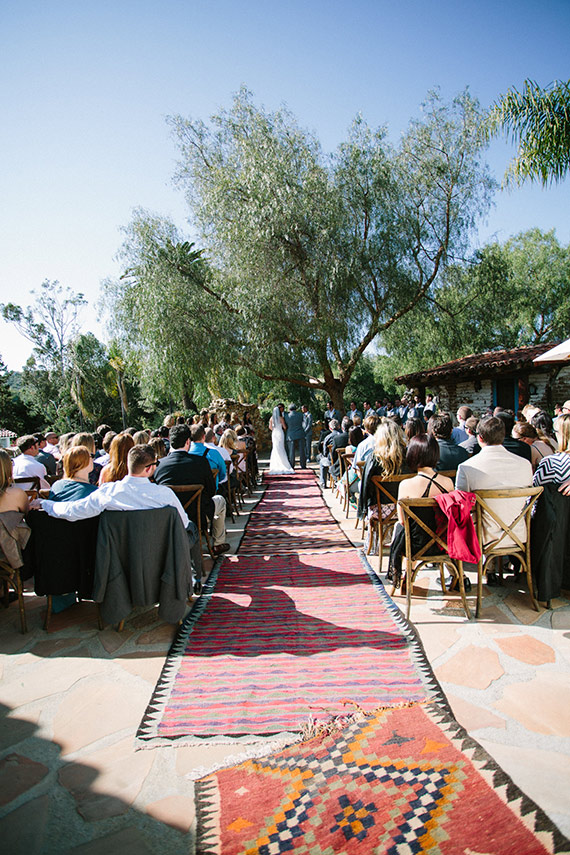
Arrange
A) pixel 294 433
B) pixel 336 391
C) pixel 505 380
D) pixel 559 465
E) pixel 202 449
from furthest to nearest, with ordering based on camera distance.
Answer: pixel 336 391, pixel 505 380, pixel 294 433, pixel 202 449, pixel 559 465

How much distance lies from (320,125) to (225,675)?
16.0 m

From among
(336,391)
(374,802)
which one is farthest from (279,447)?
(374,802)

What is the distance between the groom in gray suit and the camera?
1334 cm

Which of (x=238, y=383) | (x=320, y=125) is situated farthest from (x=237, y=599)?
(x=320, y=125)

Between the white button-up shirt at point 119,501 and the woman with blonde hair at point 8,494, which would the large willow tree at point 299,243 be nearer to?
the woman with blonde hair at point 8,494

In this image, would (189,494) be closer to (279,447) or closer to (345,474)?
(345,474)

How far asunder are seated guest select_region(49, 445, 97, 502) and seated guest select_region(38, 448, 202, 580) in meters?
0.18

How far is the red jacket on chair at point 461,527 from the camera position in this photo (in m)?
3.76

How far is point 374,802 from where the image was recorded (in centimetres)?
207

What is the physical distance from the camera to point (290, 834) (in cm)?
195

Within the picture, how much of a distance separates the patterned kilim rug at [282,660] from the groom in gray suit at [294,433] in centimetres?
850

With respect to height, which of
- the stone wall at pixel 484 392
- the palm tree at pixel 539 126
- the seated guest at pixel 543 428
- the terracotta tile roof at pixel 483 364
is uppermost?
the palm tree at pixel 539 126

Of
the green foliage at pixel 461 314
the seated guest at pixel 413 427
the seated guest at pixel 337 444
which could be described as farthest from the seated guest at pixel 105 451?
the green foliage at pixel 461 314

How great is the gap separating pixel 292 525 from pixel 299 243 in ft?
32.7
